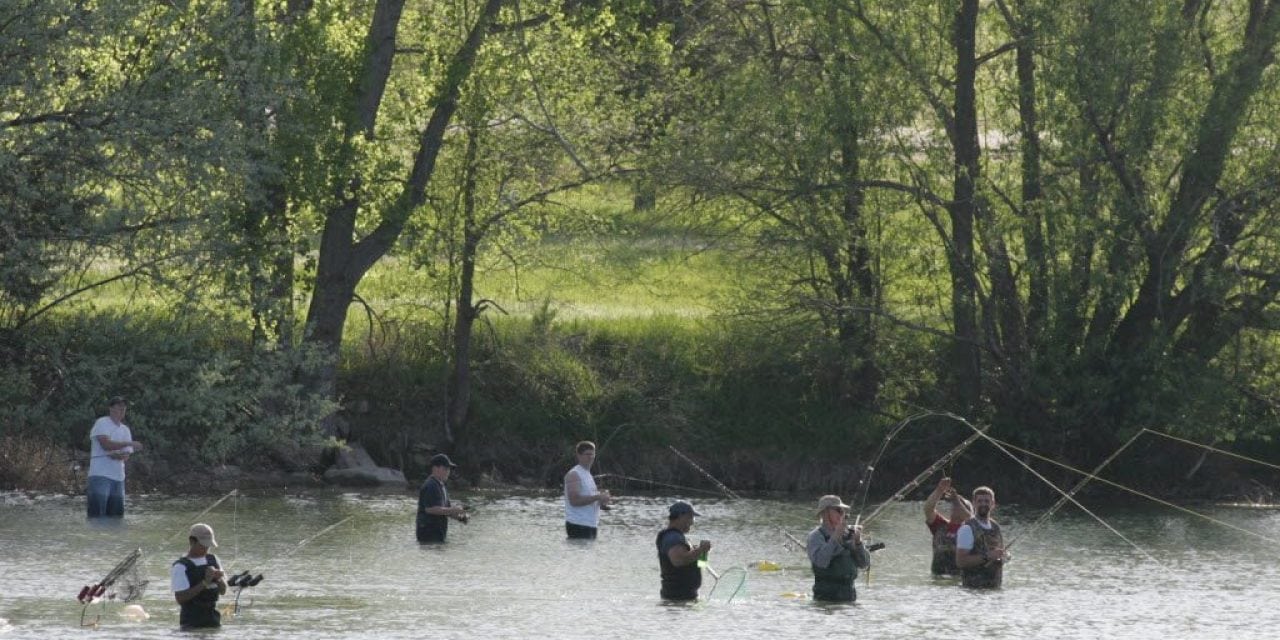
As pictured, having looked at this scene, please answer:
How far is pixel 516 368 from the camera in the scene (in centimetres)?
3822

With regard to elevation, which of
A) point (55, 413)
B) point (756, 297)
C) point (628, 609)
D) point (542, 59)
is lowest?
point (628, 609)

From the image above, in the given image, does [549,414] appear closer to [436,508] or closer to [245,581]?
[436,508]

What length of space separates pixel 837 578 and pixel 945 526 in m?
2.86

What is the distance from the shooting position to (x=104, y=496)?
2789 centimetres

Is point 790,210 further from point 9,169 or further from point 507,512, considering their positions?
point 9,169

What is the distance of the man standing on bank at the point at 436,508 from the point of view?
83.1ft

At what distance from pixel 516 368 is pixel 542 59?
5.47 metres

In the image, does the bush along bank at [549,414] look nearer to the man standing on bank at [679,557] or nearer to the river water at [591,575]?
the river water at [591,575]

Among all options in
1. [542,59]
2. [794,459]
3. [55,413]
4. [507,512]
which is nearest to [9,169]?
[55,413]

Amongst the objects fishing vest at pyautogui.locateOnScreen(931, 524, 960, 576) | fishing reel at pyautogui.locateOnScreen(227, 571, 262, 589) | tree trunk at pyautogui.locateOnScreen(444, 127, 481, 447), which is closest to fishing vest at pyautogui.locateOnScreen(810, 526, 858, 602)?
fishing vest at pyautogui.locateOnScreen(931, 524, 960, 576)

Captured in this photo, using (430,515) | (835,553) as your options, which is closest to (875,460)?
(430,515)

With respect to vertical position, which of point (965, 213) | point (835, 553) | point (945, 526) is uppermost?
point (965, 213)

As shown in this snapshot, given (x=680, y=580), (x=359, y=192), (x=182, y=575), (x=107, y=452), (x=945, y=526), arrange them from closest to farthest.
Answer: (x=182, y=575) → (x=680, y=580) → (x=945, y=526) → (x=107, y=452) → (x=359, y=192)

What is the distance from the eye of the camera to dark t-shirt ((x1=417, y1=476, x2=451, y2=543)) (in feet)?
83.9
